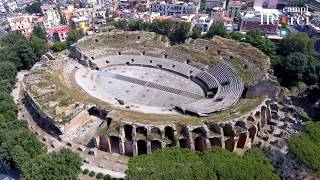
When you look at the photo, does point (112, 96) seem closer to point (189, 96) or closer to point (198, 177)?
point (189, 96)

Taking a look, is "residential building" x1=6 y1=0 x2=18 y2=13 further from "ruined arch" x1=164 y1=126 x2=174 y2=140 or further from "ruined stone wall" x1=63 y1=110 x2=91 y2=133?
"ruined arch" x1=164 y1=126 x2=174 y2=140

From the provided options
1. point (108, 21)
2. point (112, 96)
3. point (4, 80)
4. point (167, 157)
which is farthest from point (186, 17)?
point (167, 157)

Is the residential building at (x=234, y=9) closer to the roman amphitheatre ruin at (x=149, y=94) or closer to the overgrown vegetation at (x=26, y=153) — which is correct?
the roman amphitheatre ruin at (x=149, y=94)

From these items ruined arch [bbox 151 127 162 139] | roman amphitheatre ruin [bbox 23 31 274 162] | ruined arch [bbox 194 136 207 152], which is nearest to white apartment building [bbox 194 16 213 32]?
roman amphitheatre ruin [bbox 23 31 274 162]

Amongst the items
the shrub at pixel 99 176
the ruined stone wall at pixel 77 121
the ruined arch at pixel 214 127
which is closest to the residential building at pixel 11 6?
the ruined stone wall at pixel 77 121

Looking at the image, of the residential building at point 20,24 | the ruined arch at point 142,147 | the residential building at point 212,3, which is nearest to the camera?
the ruined arch at point 142,147
